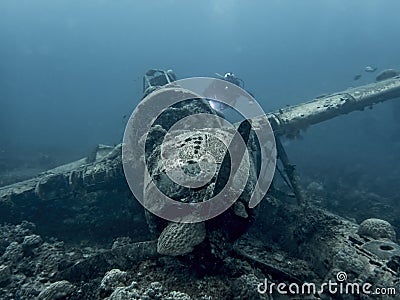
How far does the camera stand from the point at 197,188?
17.0ft

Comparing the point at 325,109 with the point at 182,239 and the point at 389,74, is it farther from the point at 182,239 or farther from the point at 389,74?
the point at 182,239

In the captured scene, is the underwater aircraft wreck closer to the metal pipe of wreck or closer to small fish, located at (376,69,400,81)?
the metal pipe of wreck

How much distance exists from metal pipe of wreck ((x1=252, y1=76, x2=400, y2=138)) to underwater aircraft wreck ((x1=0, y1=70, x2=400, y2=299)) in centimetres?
4

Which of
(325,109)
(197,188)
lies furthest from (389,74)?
(197,188)

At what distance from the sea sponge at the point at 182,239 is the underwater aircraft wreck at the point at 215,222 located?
0.02 m

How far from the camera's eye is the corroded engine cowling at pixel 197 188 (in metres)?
4.87

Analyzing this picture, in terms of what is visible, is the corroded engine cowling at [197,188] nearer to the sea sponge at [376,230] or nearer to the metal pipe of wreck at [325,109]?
the sea sponge at [376,230]

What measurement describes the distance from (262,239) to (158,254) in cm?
395

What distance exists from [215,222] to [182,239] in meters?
0.58

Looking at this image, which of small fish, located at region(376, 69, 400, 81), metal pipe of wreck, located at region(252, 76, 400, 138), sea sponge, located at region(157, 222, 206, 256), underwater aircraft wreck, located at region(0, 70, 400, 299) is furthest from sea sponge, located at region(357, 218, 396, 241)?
small fish, located at region(376, 69, 400, 81)

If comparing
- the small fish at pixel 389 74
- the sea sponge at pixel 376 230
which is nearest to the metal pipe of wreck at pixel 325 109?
the small fish at pixel 389 74

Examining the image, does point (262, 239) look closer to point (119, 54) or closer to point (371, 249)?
point (371, 249)

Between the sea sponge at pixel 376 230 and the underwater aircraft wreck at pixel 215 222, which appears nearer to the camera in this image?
the underwater aircraft wreck at pixel 215 222

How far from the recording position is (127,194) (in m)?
9.41
